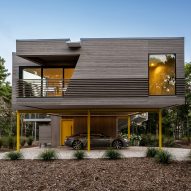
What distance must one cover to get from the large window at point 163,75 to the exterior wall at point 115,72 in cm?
27

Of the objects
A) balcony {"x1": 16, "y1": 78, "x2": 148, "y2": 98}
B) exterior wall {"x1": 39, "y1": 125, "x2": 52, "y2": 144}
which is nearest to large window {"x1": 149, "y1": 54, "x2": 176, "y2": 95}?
balcony {"x1": 16, "y1": 78, "x2": 148, "y2": 98}

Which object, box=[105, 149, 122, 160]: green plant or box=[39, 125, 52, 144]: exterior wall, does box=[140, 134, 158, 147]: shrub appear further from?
box=[105, 149, 122, 160]: green plant

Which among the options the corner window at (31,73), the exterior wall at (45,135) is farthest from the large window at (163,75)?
the exterior wall at (45,135)

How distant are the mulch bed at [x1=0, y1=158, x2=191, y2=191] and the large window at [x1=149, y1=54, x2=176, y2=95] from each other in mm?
4911

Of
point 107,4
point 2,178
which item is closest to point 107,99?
point 2,178

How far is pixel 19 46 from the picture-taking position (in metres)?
23.2

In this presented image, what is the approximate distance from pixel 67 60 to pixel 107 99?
4458 mm

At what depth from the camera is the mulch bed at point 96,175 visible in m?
16.4

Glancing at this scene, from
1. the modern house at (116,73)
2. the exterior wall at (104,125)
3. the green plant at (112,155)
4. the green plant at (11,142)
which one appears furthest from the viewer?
the green plant at (11,142)

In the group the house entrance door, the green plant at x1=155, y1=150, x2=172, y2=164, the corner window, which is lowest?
the green plant at x1=155, y1=150, x2=172, y2=164

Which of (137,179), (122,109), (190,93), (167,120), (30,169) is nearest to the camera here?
(137,179)

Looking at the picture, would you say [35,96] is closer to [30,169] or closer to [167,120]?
[30,169]

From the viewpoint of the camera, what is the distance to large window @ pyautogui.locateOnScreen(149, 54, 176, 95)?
74.3 ft

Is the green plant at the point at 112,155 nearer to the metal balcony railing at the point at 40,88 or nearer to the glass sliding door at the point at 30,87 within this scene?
the metal balcony railing at the point at 40,88
